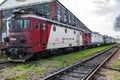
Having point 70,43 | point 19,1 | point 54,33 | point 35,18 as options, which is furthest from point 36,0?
point 35,18

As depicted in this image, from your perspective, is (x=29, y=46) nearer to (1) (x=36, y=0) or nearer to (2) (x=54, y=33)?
(2) (x=54, y=33)

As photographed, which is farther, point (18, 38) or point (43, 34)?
point (43, 34)

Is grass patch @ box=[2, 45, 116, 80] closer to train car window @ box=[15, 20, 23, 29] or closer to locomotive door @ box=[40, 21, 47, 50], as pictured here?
locomotive door @ box=[40, 21, 47, 50]

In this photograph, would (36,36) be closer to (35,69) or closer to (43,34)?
(43,34)

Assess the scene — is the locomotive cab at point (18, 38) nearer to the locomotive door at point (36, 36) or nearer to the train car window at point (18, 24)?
the train car window at point (18, 24)

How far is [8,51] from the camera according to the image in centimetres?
1406

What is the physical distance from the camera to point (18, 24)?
1415 cm

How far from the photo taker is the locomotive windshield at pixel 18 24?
13.9 meters

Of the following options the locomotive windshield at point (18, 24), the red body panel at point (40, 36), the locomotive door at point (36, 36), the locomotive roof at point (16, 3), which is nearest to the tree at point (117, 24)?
the locomotive roof at point (16, 3)

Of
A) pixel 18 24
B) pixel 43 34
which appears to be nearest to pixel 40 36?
pixel 43 34

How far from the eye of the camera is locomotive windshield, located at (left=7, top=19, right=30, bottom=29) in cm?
1386

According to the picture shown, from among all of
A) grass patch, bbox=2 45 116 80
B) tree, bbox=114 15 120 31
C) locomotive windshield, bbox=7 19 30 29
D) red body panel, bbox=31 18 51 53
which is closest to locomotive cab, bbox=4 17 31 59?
locomotive windshield, bbox=7 19 30 29

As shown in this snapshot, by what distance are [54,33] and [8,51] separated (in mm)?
4646

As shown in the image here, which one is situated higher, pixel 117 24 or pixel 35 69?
pixel 117 24
